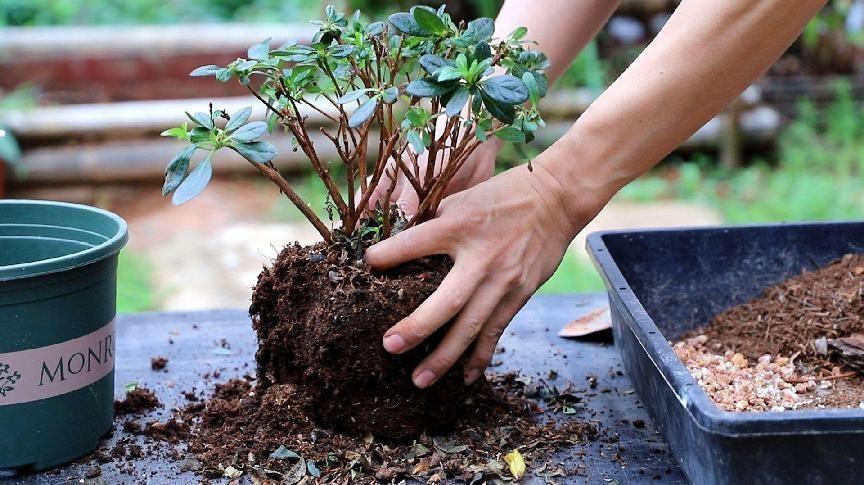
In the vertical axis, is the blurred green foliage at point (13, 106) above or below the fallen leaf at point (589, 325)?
below

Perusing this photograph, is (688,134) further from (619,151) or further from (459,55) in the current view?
(459,55)

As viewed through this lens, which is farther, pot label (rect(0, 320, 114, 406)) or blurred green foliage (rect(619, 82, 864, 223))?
blurred green foliage (rect(619, 82, 864, 223))

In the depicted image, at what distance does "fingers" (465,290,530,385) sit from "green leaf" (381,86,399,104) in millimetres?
329

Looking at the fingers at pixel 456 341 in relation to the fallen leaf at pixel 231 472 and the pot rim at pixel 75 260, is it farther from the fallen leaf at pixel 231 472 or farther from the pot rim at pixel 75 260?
the pot rim at pixel 75 260

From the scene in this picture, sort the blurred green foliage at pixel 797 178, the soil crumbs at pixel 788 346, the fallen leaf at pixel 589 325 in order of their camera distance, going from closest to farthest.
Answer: the soil crumbs at pixel 788 346
the fallen leaf at pixel 589 325
the blurred green foliage at pixel 797 178

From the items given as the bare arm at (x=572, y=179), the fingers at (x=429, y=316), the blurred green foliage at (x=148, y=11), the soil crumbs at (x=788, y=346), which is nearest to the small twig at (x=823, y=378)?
the soil crumbs at (x=788, y=346)

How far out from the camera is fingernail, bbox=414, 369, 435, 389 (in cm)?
130

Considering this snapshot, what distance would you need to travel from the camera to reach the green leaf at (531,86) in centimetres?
123

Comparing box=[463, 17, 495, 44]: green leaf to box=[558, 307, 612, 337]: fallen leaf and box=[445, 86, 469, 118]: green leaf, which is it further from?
box=[558, 307, 612, 337]: fallen leaf

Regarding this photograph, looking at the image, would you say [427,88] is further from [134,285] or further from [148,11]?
[148,11]

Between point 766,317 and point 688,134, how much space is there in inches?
15.3

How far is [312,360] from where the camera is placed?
4.32 feet

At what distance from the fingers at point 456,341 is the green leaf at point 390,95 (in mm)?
291

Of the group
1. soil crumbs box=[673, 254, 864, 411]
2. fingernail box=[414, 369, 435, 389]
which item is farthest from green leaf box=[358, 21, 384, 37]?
soil crumbs box=[673, 254, 864, 411]
